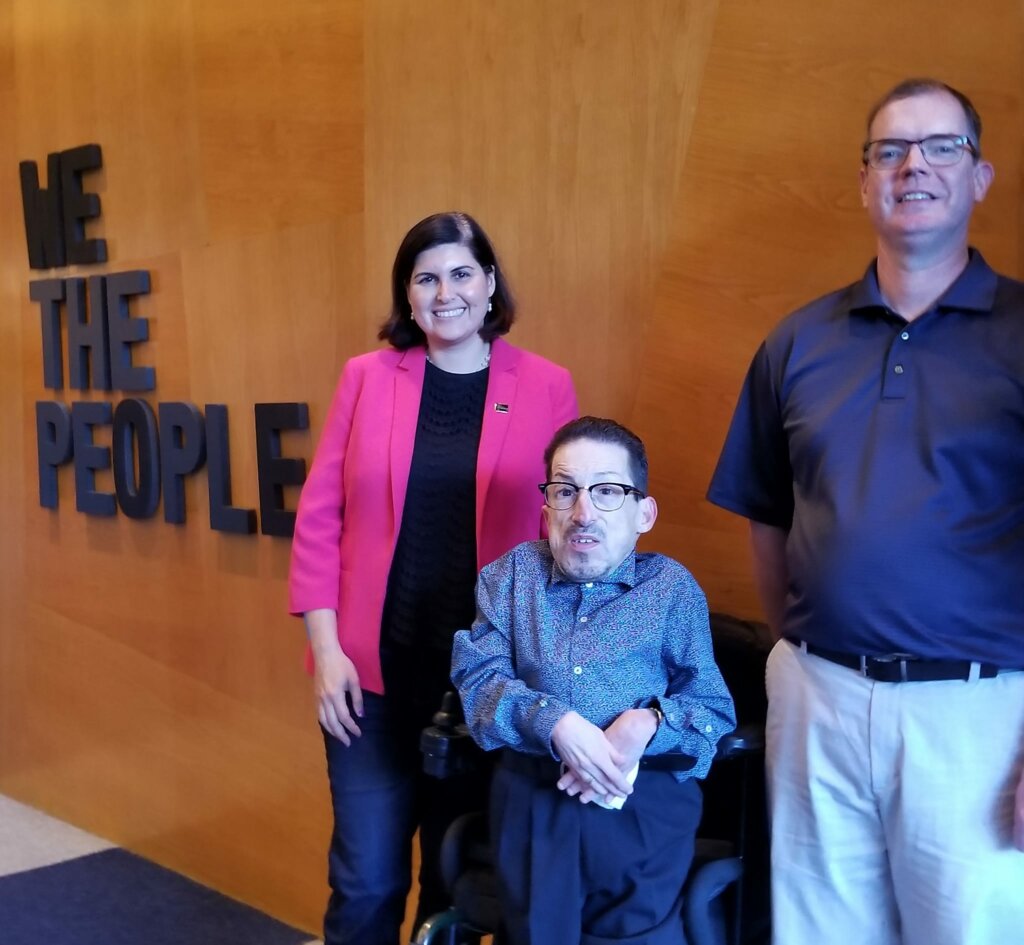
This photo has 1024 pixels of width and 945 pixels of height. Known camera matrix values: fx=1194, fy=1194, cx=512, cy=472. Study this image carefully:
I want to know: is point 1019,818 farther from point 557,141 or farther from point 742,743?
point 557,141

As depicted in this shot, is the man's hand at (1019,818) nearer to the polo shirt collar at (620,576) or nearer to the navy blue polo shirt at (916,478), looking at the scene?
the navy blue polo shirt at (916,478)

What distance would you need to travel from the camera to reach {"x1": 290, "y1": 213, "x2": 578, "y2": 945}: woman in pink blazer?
204 cm

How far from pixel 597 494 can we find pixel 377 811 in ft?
2.51

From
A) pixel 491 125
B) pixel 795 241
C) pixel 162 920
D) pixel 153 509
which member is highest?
pixel 491 125

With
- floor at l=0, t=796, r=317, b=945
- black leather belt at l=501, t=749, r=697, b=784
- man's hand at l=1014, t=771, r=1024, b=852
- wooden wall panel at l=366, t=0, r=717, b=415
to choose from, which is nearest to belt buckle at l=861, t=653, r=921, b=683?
man's hand at l=1014, t=771, r=1024, b=852

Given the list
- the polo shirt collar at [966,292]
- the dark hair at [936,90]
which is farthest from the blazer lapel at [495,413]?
the dark hair at [936,90]

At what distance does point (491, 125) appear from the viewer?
2598mm

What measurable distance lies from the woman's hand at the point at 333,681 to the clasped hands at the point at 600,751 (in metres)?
0.52

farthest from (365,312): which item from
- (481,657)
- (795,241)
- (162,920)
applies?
(162,920)

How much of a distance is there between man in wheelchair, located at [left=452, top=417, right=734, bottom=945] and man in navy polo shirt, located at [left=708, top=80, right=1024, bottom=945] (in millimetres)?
171

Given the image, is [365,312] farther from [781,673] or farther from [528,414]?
[781,673]

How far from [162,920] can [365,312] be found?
171cm

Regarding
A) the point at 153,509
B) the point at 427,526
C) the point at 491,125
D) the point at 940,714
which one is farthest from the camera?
the point at 153,509

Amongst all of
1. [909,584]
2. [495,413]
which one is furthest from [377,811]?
[909,584]
